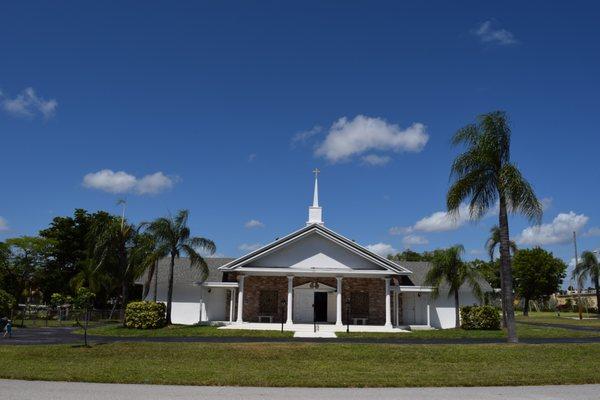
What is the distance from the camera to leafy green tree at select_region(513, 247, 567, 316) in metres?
71.6

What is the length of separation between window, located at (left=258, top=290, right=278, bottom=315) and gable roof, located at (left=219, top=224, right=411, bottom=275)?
119 inches

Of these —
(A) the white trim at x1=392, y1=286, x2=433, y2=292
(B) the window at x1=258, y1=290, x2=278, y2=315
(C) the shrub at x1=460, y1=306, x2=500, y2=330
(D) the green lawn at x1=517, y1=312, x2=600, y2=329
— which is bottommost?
(D) the green lawn at x1=517, y1=312, x2=600, y2=329

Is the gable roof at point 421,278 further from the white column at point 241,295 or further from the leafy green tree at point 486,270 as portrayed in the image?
the white column at point 241,295

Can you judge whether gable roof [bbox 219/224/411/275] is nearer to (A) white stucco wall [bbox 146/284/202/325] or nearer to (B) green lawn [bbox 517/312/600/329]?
(A) white stucco wall [bbox 146/284/202/325]

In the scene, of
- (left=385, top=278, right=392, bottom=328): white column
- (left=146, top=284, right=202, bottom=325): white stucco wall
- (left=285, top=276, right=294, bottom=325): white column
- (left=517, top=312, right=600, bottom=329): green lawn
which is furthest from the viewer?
(left=517, top=312, right=600, bottom=329): green lawn

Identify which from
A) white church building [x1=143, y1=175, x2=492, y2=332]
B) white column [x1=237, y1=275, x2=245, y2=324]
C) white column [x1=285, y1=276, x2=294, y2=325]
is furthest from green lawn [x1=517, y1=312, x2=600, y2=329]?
white column [x1=237, y1=275, x2=245, y2=324]

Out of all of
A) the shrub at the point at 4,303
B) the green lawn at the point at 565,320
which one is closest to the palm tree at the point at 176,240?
the shrub at the point at 4,303

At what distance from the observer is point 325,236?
107 ft

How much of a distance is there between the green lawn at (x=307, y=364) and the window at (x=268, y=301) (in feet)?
46.7

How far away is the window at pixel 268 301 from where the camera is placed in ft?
111

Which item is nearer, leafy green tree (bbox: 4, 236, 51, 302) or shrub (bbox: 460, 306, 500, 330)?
shrub (bbox: 460, 306, 500, 330)

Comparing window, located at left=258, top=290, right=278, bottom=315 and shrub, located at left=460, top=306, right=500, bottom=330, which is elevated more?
window, located at left=258, top=290, right=278, bottom=315

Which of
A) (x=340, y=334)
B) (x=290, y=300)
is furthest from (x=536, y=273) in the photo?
(x=340, y=334)

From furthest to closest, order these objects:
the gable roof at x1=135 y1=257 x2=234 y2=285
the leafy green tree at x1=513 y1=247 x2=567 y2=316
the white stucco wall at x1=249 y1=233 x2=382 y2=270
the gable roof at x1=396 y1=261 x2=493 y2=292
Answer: the leafy green tree at x1=513 y1=247 x2=567 y2=316, the gable roof at x1=135 y1=257 x2=234 y2=285, the gable roof at x1=396 y1=261 x2=493 y2=292, the white stucco wall at x1=249 y1=233 x2=382 y2=270
